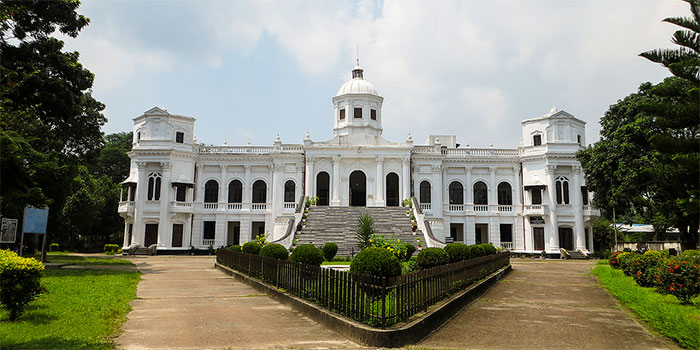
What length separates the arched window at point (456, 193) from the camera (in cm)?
3866

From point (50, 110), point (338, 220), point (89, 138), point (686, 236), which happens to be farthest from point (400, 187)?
point (50, 110)

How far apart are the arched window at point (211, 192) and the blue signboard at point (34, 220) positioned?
19.3 metres

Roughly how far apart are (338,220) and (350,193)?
6.42 metres

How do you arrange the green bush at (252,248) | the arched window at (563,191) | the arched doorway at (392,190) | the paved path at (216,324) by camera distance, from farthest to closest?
the arched doorway at (392,190) → the arched window at (563,191) → the green bush at (252,248) → the paved path at (216,324)

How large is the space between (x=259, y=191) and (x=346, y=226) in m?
11.9

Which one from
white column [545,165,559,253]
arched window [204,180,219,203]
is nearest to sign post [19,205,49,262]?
arched window [204,180,219,203]

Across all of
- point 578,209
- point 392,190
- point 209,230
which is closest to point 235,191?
point 209,230

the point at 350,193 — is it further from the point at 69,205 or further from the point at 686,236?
the point at 69,205

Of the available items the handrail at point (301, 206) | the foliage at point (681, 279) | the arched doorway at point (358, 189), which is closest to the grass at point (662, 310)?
the foliage at point (681, 279)

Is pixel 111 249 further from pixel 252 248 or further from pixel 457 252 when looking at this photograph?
pixel 457 252

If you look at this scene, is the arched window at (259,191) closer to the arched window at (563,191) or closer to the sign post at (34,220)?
the sign post at (34,220)

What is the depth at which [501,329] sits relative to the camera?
8445 mm

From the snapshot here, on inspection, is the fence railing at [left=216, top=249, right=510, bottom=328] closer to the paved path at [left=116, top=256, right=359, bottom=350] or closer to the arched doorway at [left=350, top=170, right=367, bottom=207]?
the paved path at [left=116, top=256, right=359, bottom=350]

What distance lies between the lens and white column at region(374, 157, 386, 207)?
35.2 m
